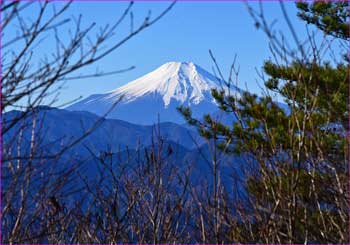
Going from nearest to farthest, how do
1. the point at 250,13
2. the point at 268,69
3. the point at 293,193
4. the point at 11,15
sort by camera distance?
the point at 11,15
the point at 293,193
the point at 250,13
the point at 268,69

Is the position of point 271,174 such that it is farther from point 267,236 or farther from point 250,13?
point 250,13

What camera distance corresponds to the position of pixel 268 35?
304 centimetres

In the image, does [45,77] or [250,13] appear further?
[250,13]

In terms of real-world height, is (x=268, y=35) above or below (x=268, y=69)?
below

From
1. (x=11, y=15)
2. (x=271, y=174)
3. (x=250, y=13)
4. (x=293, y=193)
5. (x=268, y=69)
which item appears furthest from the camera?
(x=268, y=69)

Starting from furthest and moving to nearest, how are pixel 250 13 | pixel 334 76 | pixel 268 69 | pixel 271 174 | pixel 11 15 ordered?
pixel 268 69, pixel 334 76, pixel 271 174, pixel 250 13, pixel 11 15

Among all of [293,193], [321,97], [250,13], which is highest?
[321,97]

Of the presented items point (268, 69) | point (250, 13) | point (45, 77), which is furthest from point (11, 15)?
point (268, 69)

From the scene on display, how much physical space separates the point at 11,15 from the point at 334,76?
A: 10297 mm

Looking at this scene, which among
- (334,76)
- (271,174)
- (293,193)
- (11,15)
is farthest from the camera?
(334,76)

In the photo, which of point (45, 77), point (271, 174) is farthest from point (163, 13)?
point (271, 174)

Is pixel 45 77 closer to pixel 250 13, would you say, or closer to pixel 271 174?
pixel 250 13

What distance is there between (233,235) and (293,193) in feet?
2.39

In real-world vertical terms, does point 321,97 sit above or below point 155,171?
above
